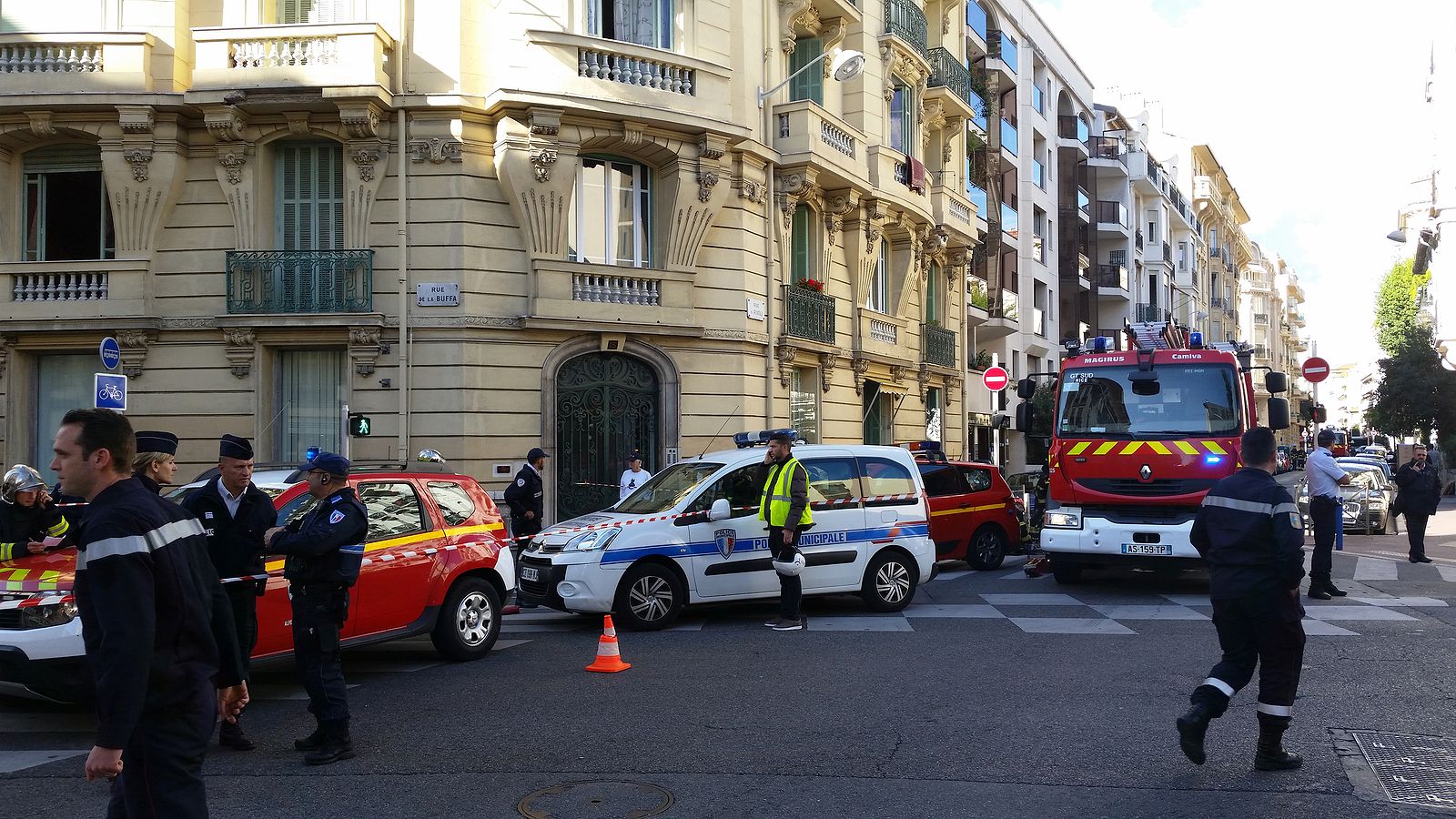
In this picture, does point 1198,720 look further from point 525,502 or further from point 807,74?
point 807,74

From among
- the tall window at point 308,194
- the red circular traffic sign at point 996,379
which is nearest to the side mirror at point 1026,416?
the red circular traffic sign at point 996,379

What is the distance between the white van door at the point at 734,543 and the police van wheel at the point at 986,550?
595cm

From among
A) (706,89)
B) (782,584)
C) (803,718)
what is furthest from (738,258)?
(803,718)

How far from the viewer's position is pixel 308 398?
1861 cm

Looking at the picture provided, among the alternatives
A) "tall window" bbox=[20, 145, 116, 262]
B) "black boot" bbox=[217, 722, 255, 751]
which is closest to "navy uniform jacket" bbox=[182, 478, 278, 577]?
"black boot" bbox=[217, 722, 255, 751]

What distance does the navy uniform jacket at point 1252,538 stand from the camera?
612cm

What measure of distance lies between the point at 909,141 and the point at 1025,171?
15.6 metres

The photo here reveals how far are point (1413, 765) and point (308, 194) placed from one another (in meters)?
17.0

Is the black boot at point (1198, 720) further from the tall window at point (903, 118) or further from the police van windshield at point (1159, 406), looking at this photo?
the tall window at point (903, 118)

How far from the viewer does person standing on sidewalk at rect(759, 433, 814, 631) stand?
11.2 meters

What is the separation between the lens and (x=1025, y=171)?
41.7m

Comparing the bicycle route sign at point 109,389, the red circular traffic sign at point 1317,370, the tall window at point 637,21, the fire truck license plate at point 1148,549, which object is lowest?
the fire truck license plate at point 1148,549

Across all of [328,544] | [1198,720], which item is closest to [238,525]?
[328,544]

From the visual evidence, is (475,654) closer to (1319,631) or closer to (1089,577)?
(1319,631)
